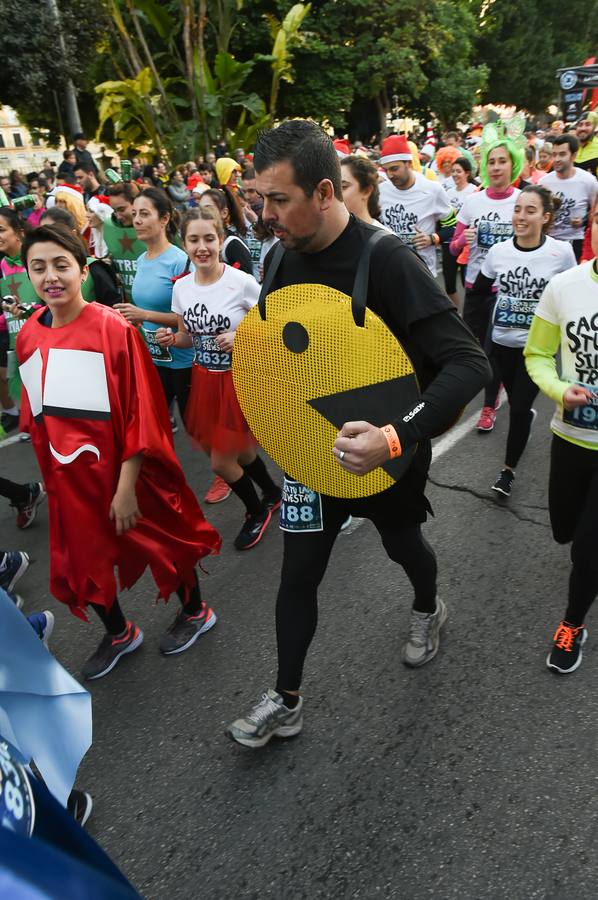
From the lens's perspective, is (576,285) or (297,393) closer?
(297,393)

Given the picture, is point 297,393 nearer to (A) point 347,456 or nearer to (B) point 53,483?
(A) point 347,456

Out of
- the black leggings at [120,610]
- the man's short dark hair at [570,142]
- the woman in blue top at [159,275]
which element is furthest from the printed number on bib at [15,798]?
the man's short dark hair at [570,142]

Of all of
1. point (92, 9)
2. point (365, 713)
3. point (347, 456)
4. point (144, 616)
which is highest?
point (92, 9)

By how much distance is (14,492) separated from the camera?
14.5 feet

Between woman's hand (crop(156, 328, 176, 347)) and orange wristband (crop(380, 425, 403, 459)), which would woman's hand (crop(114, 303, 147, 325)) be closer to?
woman's hand (crop(156, 328, 176, 347))

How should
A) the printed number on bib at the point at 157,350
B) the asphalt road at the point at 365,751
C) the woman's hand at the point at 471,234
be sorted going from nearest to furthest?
the asphalt road at the point at 365,751
the printed number on bib at the point at 157,350
the woman's hand at the point at 471,234

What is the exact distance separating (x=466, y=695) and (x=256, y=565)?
1473 millimetres

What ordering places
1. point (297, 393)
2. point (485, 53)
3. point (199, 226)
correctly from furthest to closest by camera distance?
1. point (485, 53)
2. point (199, 226)
3. point (297, 393)

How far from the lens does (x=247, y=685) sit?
2.88 m

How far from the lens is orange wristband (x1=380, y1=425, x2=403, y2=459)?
1791 millimetres

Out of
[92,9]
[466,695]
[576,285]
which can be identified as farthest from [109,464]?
[92,9]

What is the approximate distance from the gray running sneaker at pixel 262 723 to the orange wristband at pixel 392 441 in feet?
3.83

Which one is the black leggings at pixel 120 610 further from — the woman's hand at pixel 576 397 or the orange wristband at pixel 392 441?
the woman's hand at pixel 576 397

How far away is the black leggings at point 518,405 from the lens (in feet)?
13.6
